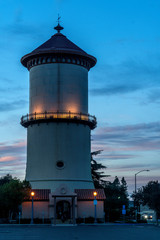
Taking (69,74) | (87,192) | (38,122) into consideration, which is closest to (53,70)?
(69,74)

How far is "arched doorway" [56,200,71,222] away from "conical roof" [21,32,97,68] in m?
20.6

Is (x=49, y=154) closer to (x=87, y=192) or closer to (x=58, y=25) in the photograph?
(x=87, y=192)

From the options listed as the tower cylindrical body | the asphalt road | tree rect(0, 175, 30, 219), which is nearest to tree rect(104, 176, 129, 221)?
the tower cylindrical body

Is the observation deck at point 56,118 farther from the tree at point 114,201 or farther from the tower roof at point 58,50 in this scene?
the tree at point 114,201

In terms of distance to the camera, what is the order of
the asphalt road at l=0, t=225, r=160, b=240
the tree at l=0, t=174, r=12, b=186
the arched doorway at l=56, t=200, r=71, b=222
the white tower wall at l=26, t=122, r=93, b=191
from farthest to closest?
the tree at l=0, t=174, r=12, b=186 < the white tower wall at l=26, t=122, r=93, b=191 < the arched doorway at l=56, t=200, r=71, b=222 < the asphalt road at l=0, t=225, r=160, b=240

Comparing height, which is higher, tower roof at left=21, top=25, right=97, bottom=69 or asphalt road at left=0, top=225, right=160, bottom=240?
tower roof at left=21, top=25, right=97, bottom=69

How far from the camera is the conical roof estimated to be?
226 ft

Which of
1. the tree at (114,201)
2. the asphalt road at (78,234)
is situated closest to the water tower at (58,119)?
the tree at (114,201)

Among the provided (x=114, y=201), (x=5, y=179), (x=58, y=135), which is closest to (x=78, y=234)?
(x=58, y=135)

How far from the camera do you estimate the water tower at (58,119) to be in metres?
67.3

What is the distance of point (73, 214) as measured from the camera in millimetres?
60594

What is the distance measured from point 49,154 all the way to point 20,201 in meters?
8.30

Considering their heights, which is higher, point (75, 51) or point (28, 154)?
point (75, 51)

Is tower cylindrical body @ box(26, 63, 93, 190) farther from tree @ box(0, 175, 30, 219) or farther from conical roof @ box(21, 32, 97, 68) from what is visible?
tree @ box(0, 175, 30, 219)
